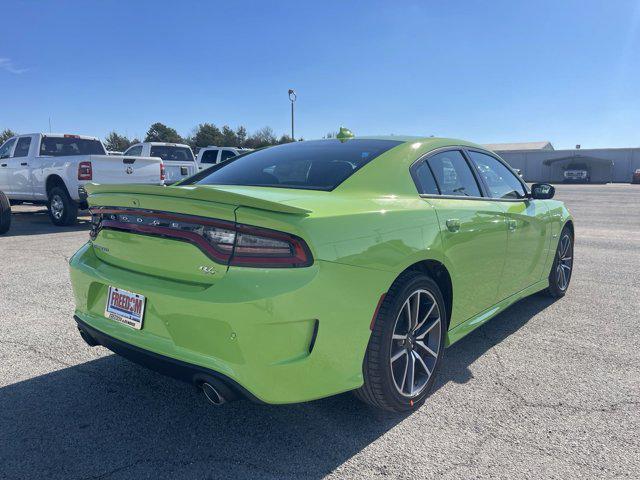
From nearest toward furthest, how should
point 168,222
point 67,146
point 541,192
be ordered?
point 168,222 < point 541,192 < point 67,146

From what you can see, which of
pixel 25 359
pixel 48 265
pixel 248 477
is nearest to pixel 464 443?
pixel 248 477

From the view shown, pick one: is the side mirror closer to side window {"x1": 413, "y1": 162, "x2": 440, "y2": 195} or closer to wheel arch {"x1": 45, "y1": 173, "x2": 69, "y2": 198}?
side window {"x1": 413, "y1": 162, "x2": 440, "y2": 195}

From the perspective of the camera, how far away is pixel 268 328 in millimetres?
2021

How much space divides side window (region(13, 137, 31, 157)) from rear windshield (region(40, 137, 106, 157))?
505 mm

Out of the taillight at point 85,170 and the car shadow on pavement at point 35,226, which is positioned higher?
the taillight at point 85,170

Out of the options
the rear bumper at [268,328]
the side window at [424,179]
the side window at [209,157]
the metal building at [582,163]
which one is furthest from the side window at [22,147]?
the metal building at [582,163]

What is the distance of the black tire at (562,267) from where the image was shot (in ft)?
16.1

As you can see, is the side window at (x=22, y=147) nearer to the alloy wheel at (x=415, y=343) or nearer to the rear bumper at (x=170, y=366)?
the rear bumper at (x=170, y=366)

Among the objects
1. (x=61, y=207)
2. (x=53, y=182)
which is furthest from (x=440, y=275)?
(x=53, y=182)

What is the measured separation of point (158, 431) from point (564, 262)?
14.4 feet

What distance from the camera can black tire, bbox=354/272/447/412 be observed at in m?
2.44

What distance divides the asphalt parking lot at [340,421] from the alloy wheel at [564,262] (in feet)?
3.30

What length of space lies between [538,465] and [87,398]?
244cm

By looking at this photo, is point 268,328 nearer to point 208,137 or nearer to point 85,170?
point 85,170
